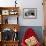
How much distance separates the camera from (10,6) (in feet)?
17.3

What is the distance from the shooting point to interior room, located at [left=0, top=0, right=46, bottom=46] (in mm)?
5145

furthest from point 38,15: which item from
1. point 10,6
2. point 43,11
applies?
point 10,6

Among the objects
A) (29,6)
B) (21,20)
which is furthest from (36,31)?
(29,6)

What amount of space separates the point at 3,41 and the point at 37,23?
132 cm

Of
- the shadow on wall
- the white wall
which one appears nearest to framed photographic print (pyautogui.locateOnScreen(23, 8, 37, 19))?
the white wall

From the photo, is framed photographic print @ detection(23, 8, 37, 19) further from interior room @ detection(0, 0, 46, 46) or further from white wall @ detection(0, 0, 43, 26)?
white wall @ detection(0, 0, 43, 26)

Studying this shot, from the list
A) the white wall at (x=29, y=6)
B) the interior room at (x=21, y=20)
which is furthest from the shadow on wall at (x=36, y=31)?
the white wall at (x=29, y=6)

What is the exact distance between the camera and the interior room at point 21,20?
5.14 metres

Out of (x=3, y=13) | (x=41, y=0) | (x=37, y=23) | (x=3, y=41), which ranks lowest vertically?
(x=3, y=41)

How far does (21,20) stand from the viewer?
529cm

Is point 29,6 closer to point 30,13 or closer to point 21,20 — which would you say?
point 30,13

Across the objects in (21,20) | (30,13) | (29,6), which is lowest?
(21,20)

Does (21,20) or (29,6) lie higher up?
(29,6)

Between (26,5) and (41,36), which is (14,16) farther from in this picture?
(41,36)
